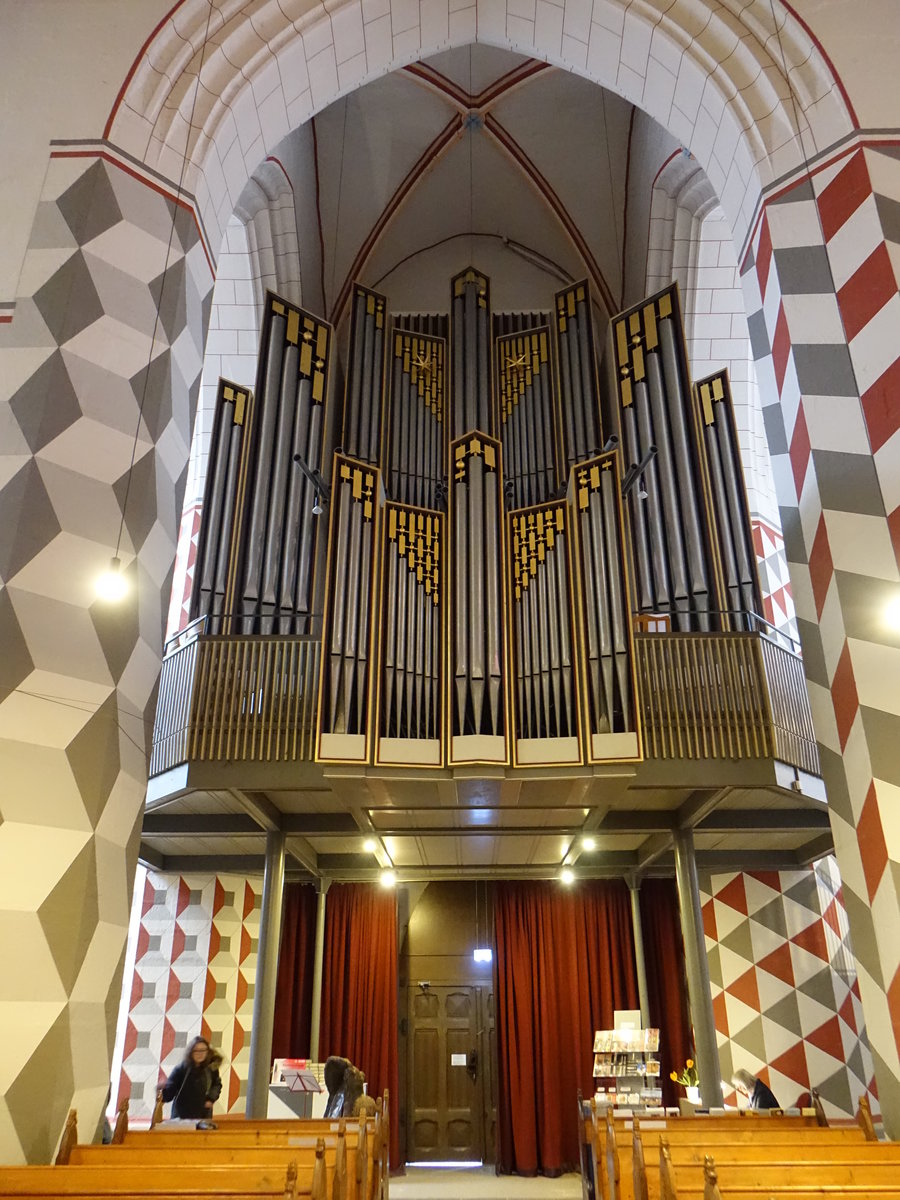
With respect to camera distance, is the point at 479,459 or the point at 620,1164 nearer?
the point at 620,1164

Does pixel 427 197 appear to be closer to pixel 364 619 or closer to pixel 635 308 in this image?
pixel 635 308

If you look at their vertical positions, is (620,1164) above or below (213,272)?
below

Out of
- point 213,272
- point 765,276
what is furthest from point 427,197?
point 765,276

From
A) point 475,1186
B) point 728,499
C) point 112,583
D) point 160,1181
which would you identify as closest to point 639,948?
point 475,1186

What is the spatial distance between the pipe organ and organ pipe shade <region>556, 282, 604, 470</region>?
24 millimetres

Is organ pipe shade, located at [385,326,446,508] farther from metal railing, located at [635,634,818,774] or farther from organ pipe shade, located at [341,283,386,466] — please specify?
metal railing, located at [635,634,818,774]

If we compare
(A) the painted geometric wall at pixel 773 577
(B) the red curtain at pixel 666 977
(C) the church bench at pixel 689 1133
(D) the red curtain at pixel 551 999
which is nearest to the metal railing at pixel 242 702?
(C) the church bench at pixel 689 1133

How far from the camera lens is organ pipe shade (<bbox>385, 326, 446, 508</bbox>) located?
9039 mm

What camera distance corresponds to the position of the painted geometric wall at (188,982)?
901 centimetres

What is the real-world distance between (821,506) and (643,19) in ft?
11.8

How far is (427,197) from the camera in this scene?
34.8 feet

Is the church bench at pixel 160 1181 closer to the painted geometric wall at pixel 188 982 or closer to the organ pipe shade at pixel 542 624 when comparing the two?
the organ pipe shade at pixel 542 624

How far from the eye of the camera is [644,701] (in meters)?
6.48

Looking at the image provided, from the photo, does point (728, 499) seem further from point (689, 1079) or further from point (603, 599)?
point (689, 1079)
